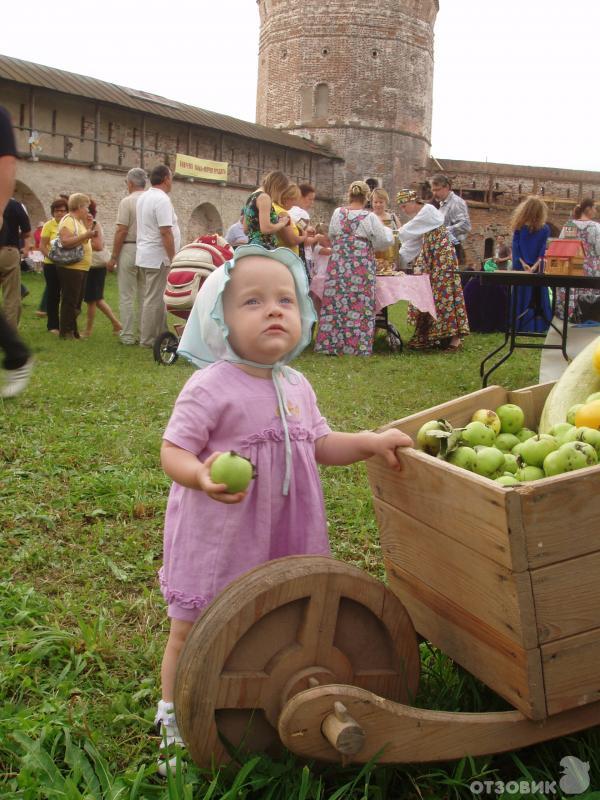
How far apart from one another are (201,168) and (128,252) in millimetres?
24229

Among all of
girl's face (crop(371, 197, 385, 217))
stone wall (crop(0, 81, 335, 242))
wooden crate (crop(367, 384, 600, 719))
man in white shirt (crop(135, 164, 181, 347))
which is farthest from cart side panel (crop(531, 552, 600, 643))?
stone wall (crop(0, 81, 335, 242))

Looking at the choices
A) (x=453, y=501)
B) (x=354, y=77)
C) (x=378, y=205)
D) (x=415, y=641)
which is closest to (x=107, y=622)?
(x=415, y=641)

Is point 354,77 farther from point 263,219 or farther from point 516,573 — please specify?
point 516,573

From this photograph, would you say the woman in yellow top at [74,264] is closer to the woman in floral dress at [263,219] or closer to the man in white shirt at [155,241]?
the man in white shirt at [155,241]

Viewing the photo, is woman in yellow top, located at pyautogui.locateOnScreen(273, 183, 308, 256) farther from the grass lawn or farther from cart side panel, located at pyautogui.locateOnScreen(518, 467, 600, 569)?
cart side panel, located at pyautogui.locateOnScreen(518, 467, 600, 569)

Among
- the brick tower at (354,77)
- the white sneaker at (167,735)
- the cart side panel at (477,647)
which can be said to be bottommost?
the white sneaker at (167,735)

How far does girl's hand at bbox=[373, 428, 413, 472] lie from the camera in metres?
1.76

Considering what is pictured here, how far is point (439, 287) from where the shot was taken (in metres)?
8.93

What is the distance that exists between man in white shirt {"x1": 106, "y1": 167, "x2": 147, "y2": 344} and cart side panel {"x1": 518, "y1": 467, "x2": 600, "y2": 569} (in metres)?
7.09

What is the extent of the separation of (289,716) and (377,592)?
1.01ft

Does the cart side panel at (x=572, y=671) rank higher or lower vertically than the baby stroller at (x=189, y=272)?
lower

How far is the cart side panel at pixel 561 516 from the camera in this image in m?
1.41

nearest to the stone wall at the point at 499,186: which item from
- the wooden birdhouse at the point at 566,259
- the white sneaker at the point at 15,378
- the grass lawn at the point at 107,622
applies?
the wooden birdhouse at the point at 566,259

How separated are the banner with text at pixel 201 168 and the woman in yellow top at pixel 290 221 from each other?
23958mm
